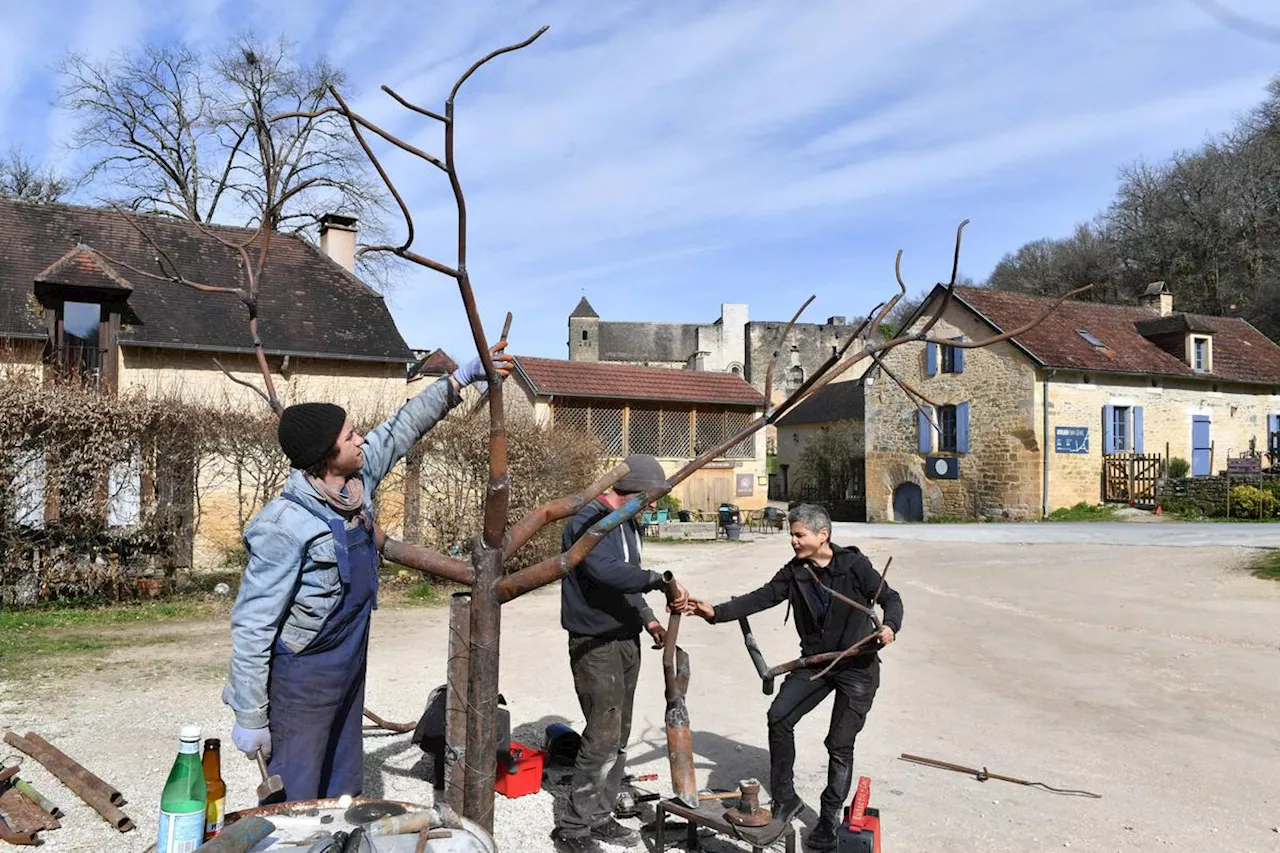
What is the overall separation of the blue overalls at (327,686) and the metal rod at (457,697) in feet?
1.25

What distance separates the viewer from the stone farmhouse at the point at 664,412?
77.4 feet

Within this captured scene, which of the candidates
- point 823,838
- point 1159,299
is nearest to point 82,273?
point 823,838

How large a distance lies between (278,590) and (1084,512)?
2507 centimetres

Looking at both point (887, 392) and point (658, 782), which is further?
point (887, 392)

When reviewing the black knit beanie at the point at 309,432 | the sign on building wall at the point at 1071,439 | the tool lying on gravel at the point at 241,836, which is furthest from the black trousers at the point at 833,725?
the sign on building wall at the point at 1071,439

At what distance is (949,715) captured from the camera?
22.7ft

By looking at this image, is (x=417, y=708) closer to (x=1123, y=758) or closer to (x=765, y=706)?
(x=765, y=706)

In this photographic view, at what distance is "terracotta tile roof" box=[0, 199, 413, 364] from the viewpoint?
1545cm

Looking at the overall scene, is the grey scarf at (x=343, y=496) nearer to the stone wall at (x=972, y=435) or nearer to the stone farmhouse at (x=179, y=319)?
the stone farmhouse at (x=179, y=319)

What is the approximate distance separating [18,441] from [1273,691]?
12.7m

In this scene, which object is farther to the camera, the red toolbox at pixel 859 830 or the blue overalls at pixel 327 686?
the red toolbox at pixel 859 830

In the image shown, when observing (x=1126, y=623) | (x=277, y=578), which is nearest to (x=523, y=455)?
(x=1126, y=623)

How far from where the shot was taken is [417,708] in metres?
6.95

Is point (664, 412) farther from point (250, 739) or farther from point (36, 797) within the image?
point (250, 739)
